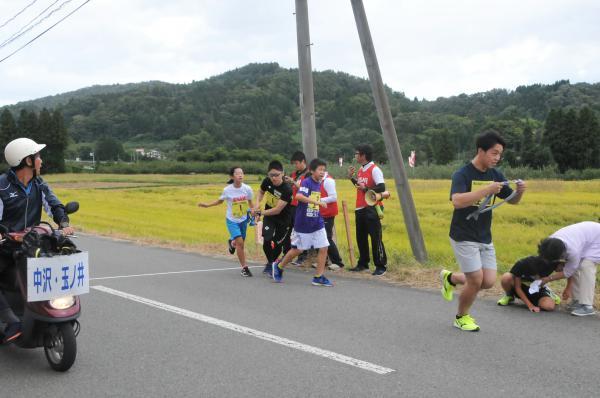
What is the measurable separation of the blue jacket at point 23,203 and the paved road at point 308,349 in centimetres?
115

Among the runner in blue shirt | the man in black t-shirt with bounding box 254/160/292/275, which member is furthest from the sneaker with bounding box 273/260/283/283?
the man in black t-shirt with bounding box 254/160/292/275

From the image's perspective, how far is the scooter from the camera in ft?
14.4

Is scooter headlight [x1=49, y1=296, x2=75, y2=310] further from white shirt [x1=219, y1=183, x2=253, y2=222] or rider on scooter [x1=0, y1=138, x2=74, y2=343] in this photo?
white shirt [x1=219, y1=183, x2=253, y2=222]

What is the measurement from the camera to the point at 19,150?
483 centimetres

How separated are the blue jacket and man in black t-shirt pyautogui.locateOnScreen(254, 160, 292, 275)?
12.9 ft

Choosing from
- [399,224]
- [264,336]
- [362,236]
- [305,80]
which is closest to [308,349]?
[264,336]

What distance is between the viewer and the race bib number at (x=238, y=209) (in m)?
9.10

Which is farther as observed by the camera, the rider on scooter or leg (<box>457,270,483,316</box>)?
leg (<box>457,270,483,316</box>)

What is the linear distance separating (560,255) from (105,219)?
2099 cm

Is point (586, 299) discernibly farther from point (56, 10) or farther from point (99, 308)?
point (56, 10)

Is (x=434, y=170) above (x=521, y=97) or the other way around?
the other way around

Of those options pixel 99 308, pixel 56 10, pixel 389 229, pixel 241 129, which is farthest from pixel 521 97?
pixel 99 308

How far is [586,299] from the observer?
240 inches

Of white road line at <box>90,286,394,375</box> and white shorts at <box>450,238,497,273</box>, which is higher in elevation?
white shorts at <box>450,238,497,273</box>
